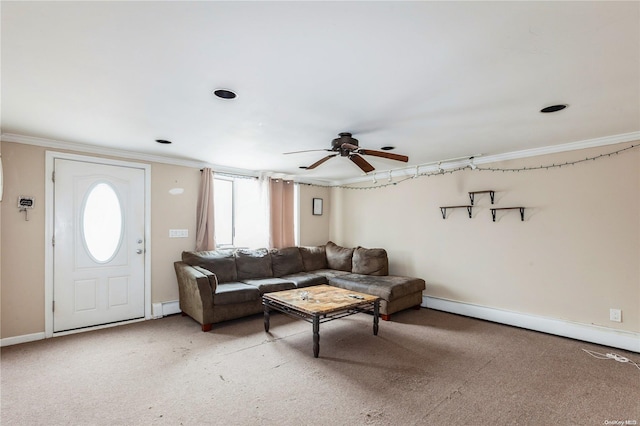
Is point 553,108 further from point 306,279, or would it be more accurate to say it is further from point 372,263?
point 306,279

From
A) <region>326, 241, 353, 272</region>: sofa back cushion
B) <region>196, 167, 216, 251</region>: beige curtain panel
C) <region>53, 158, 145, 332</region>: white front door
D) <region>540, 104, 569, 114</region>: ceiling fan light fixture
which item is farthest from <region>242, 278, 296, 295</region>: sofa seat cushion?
<region>540, 104, 569, 114</region>: ceiling fan light fixture

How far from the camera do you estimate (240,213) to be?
5.43 meters

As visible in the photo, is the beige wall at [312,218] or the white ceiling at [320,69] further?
the beige wall at [312,218]

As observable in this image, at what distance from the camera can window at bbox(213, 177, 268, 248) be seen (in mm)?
Answer: 5215

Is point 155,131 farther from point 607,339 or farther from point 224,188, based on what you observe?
point 607,339

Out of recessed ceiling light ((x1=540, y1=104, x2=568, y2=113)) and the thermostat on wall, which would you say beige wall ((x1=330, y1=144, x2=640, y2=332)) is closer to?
recessed ceiling light ((x1=540, y1=104, x2=568, y2=113))

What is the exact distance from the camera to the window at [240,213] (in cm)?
521

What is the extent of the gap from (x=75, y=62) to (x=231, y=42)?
1.04 metres

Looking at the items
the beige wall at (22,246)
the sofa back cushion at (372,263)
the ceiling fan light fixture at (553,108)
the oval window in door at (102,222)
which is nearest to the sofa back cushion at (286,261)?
the sofa back cushion at (372,263)

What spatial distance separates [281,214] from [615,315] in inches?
188

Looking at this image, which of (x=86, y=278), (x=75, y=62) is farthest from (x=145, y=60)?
(x=86, y=278)

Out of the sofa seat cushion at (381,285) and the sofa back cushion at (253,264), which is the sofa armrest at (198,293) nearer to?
the sofa back cushion at (253,264)

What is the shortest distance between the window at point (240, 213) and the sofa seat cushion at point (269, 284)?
96 centimetres

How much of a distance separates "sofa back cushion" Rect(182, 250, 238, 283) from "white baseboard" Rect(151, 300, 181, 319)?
25.9 inches
